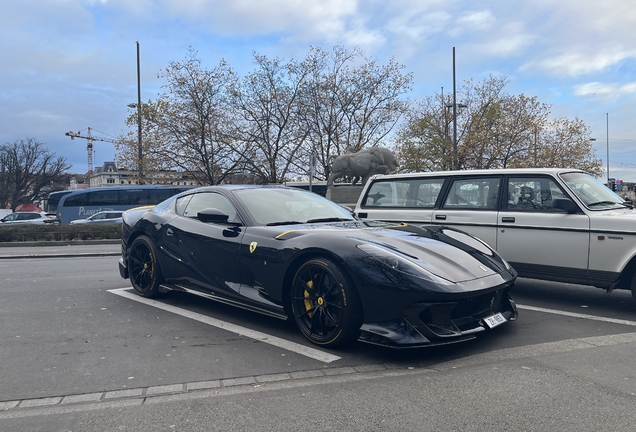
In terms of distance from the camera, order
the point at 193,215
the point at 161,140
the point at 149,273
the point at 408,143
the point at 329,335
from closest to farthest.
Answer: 1. the point at 329,335
2. the point at 193,215
3. the point at 149,273
4. the point at 161,140
5. the point at 408,143

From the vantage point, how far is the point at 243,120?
28156 mm

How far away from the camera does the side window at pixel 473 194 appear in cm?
658

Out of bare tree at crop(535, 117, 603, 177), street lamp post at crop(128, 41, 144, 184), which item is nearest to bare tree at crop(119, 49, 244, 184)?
street lamp post at crop(128, 41, 144, 184)

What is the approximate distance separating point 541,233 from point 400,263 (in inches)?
109

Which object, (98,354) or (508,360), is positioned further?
(98,354)

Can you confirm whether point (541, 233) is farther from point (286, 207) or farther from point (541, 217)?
point (286, 207)

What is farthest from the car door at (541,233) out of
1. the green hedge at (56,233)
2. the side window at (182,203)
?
the green hedge at (56,233)

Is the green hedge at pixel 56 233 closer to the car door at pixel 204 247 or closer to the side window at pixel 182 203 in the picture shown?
the side window at pixel 182 203

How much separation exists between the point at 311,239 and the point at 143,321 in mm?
2162

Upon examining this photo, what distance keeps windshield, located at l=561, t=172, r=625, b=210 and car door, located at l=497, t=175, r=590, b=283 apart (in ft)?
0.62

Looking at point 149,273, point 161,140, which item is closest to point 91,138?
point 161,140

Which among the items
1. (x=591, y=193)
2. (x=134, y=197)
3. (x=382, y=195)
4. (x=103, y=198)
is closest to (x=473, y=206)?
(x=591, y=193)

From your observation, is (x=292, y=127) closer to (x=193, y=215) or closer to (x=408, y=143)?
(x=408, y=143)

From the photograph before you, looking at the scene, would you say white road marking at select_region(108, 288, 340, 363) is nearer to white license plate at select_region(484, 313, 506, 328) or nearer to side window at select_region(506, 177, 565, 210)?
white license plate at select_region(484, 313, 506, 328)
